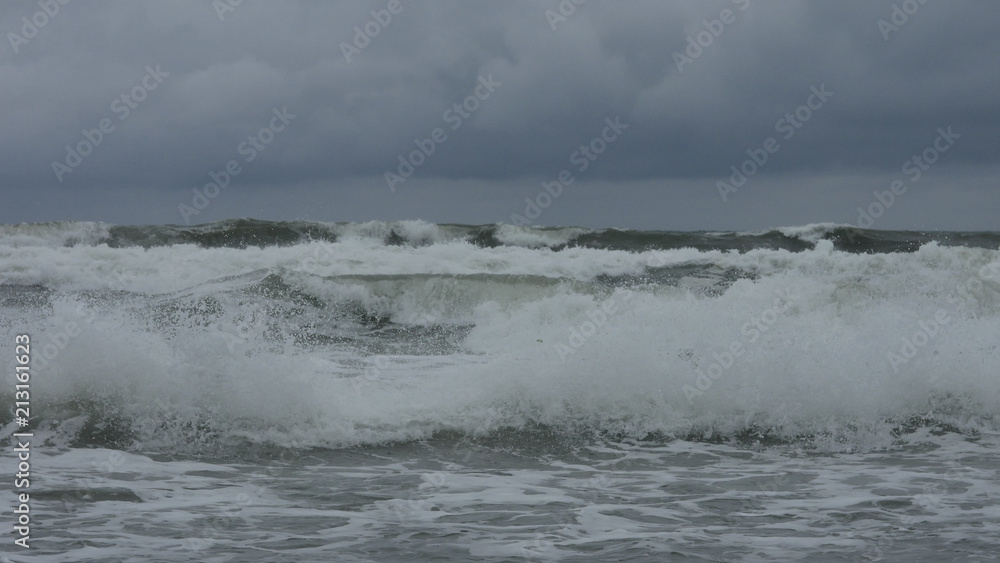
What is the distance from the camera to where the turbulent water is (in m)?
4.80

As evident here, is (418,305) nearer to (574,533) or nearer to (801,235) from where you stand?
(574,533)

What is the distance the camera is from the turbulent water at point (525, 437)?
15.8 ft

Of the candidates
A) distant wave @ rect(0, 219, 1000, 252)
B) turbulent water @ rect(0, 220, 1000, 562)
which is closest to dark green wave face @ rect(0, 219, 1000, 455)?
turbulent water @ rect(0, 220, 1000, 562)

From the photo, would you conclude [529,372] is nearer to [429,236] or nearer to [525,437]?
[525,437]

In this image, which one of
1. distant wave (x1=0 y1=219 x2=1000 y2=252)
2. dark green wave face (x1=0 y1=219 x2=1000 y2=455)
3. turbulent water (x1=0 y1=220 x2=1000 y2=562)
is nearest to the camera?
turbulent water (x1=0 y1=220 x2=1000 y2=562)

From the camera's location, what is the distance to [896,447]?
7.16m

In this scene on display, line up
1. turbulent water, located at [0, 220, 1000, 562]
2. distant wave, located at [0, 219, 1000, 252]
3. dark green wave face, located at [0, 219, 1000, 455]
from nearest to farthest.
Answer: turbulent water, located at [0, 220, 1000, 562] → dark green wave face, located at [0, 219, 1000, 455] → distant wave, located at [0, 219, 1000, 252]

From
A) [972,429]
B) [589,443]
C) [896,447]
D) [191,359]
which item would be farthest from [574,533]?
[972,429]

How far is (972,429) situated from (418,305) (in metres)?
9.60

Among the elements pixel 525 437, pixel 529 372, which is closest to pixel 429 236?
pixel 529 372

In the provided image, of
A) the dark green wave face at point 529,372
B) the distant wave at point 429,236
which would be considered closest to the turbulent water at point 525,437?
the dark green wave face at point 529,372

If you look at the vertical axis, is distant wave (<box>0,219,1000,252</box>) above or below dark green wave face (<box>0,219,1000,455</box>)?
above

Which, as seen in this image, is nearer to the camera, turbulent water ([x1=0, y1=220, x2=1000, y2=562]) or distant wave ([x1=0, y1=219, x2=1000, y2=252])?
turbulent water ([x1=0, y1=220, x2=1000, y2=562])

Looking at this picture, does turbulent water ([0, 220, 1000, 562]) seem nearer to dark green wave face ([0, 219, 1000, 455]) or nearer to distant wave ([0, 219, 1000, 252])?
dark green wave face ([0, 219, 1000, 455])
